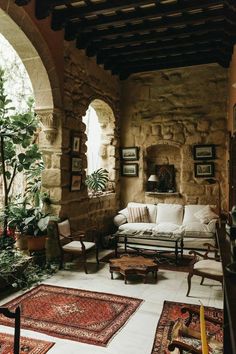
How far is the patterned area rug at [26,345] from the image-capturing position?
7.93 ft

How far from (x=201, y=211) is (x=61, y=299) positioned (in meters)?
3.57

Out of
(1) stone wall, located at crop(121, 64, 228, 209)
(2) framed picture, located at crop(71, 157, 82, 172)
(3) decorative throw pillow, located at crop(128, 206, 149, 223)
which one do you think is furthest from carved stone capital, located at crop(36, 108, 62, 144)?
(1) stone wall, located at crop(121, 64, 228, 209)

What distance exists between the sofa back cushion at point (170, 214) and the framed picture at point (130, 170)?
1.07m

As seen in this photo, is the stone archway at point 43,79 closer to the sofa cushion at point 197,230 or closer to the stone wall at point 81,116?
the stone wall at point 81,116

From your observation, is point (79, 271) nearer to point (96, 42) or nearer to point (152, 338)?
point (152, 338)

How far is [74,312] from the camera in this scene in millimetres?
3154

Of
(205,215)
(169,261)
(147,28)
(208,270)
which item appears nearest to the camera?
(208,270)

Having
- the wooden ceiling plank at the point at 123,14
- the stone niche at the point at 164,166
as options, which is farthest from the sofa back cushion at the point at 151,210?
the wooden ceiling plank at the point at 123,14

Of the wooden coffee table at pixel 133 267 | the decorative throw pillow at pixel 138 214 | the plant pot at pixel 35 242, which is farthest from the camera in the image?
the decorative throw pillow at pixel 138 214

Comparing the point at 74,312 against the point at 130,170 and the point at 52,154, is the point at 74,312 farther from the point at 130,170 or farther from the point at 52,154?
the point at 130,170

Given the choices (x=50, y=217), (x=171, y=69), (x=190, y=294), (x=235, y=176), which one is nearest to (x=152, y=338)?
(x=190, y=294)

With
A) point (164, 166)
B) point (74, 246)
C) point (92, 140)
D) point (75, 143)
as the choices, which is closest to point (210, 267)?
point (74, 246)

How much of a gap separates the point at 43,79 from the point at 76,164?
4.77ft

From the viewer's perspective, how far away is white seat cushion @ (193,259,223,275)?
3.51 metres
